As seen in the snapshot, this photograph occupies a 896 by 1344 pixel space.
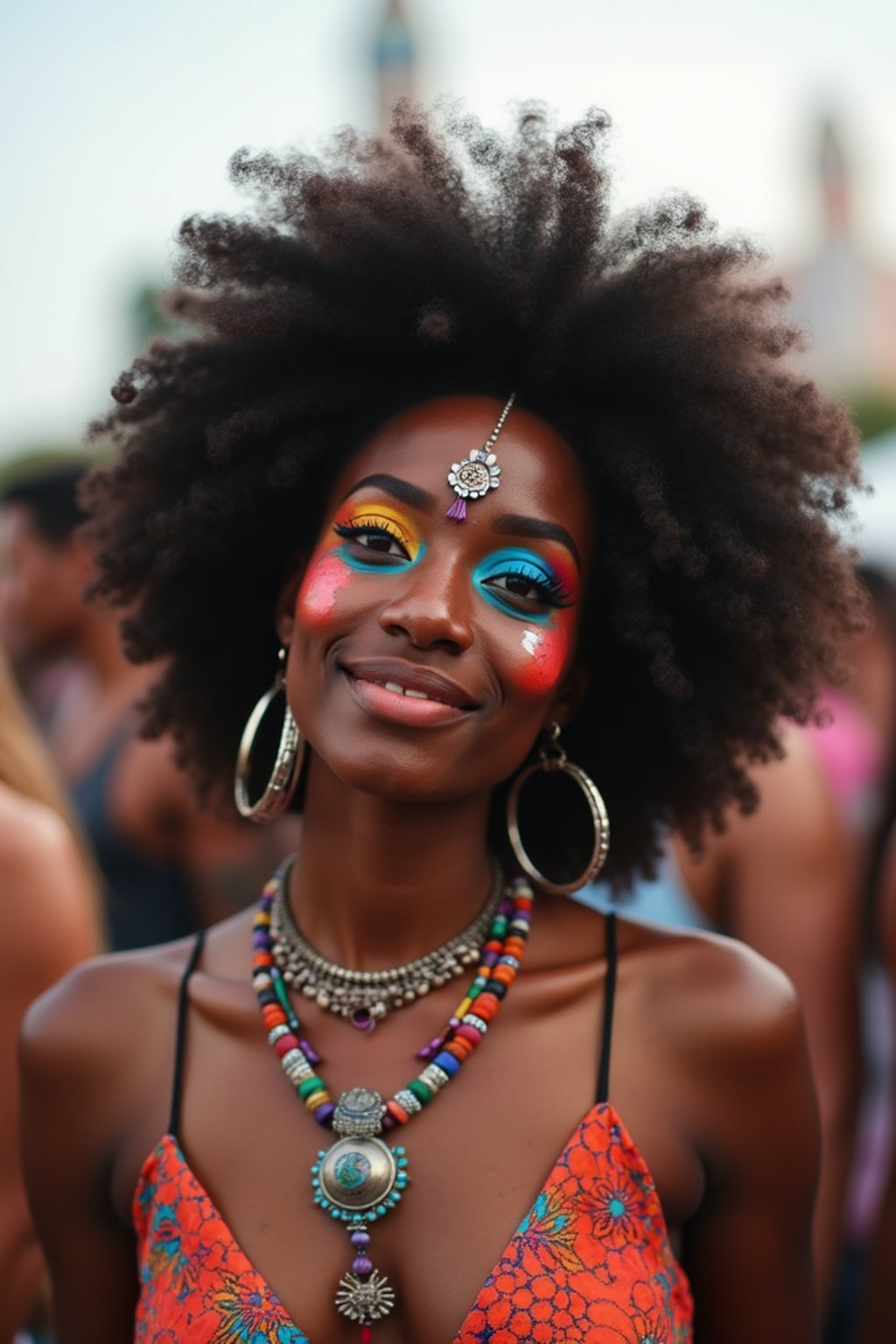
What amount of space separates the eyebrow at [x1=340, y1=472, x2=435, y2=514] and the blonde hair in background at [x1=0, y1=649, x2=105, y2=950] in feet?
5.02

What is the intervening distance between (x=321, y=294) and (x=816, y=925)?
200 cm

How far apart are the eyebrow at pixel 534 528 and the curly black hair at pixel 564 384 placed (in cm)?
14

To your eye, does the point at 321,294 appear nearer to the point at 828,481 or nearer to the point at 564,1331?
the point at 828,481

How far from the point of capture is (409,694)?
2320 millimetres

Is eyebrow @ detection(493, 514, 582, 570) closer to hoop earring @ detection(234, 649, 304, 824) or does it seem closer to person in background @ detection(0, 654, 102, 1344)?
hoop earring @ detection(234, 649, 304, 824)

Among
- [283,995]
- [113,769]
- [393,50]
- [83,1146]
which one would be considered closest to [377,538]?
[283,995]

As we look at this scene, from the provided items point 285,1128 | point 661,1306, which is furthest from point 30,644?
point 661,1306

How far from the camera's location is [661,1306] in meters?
2.28

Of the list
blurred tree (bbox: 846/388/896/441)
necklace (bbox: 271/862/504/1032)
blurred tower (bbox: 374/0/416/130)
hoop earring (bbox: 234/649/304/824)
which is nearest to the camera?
necklace (bbox: 271/862/504/1032)

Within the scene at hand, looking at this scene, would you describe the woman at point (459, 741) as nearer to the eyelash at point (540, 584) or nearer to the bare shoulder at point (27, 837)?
the eyelash at point (540, 584)

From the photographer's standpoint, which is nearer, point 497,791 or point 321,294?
point 321,294

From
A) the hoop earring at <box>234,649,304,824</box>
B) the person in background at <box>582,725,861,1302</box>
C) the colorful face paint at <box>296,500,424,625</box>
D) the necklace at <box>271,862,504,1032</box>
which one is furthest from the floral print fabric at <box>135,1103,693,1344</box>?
the person in background at <box>582,725,861,1302</box>

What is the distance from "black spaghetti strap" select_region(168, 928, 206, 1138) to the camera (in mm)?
2459

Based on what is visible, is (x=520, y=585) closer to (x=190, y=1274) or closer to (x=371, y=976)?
(x=371, y=976)
